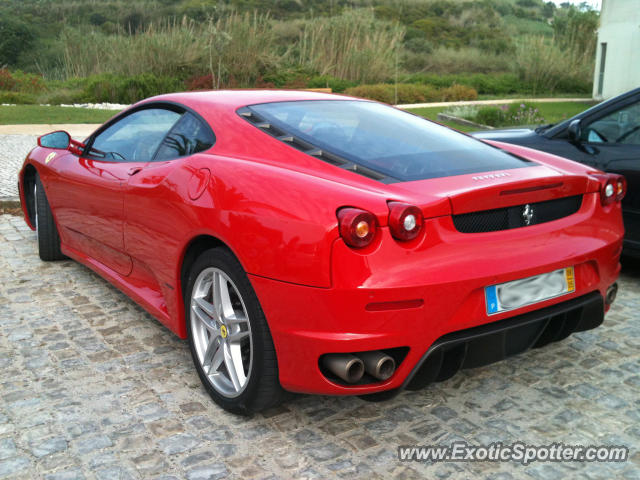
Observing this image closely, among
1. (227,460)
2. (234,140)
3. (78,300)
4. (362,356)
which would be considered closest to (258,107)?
(234,140)

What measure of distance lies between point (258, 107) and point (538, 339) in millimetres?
1740

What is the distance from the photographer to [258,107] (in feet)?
10.9

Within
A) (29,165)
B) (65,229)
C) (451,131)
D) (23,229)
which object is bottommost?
(23,229)

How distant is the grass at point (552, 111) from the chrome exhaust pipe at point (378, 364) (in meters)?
11.5

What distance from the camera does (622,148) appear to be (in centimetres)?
466

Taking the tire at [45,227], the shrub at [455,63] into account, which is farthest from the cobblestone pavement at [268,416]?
the shrub at [455,63]

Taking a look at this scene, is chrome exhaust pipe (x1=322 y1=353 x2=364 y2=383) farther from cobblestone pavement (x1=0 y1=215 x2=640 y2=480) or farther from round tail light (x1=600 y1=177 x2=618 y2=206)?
round tail light (x1=600 y1=177 x2=618 y2=206)

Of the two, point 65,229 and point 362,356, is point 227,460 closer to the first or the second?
point 362,356

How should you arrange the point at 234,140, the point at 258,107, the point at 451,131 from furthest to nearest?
1. the point at 451,131
2. the point at 258,107
3. the point at 234,140

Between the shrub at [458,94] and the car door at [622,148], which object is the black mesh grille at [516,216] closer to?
the car door at [622,148]

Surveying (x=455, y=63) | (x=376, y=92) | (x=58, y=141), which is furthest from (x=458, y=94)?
(x=58, y=141)

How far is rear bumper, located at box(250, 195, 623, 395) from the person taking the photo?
231 cm

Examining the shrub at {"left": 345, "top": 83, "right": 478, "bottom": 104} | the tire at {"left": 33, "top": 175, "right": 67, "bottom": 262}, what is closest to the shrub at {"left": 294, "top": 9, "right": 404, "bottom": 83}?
the shrub at {"left": 345, "top": 83, "right": 478, "bottom": 104}

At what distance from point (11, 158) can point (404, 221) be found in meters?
9.60
